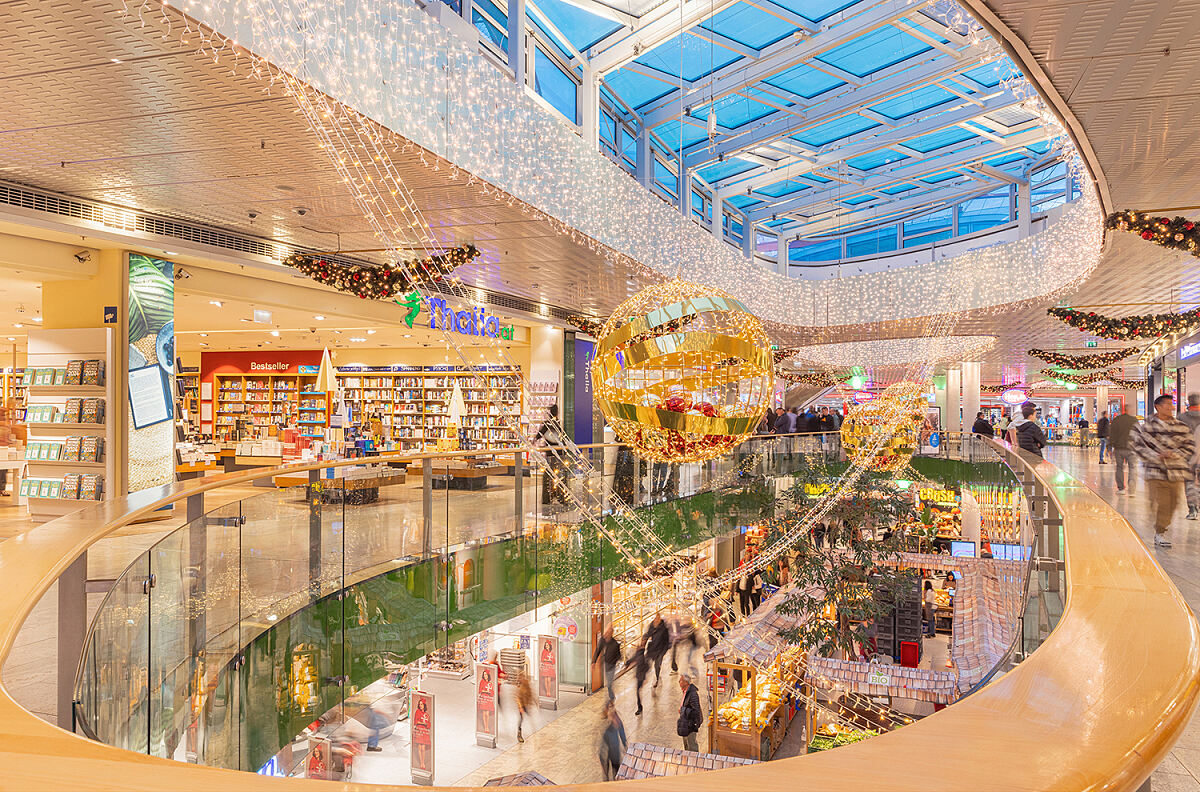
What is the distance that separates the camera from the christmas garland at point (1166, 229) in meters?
6.10

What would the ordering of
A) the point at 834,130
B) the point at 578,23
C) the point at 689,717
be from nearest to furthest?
the point at 689,717 < the point at 578,23 < the point at 834,130

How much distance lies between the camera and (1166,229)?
20.2ft

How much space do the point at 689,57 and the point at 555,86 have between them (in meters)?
2.60

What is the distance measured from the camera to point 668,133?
14.4 meters

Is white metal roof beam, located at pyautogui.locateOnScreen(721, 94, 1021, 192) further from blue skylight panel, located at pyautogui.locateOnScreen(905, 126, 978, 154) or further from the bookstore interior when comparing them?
the bookstore interior

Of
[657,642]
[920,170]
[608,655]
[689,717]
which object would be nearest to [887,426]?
[657,642]

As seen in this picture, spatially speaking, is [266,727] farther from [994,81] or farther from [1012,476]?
[994,81]

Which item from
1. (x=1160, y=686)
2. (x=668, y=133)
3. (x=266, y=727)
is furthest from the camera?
(x=668, y=133)

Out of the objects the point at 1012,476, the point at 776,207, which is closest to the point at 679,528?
the point at 1012,476

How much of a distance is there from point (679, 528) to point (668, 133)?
864 centimetres

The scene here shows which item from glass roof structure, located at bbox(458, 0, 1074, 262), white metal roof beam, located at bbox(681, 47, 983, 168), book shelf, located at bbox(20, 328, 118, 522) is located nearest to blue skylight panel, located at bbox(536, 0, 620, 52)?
glass roof structure, located at bbox(458, 0, 1074, 262)

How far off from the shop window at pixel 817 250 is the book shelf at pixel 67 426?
1937 cm

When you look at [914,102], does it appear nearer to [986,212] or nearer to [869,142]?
[869,142]

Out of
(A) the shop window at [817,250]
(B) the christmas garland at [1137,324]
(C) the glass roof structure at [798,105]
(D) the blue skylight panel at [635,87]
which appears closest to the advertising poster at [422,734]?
(C) the glass roof structure at [798,105]
